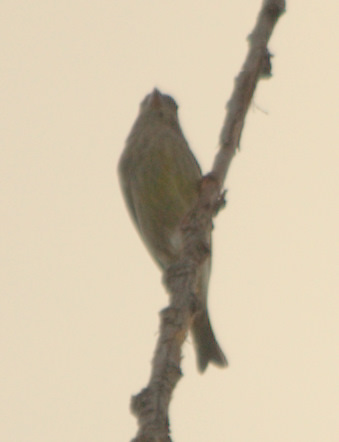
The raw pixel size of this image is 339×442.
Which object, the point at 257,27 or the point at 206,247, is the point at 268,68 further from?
the point at 206,247

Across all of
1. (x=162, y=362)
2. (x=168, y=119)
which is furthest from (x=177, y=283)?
(x=168, y=119)

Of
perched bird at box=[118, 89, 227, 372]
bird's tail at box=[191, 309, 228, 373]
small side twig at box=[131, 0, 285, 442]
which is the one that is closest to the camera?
small side twig at box=[131, 0, 285, 442]

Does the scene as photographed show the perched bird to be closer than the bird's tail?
No

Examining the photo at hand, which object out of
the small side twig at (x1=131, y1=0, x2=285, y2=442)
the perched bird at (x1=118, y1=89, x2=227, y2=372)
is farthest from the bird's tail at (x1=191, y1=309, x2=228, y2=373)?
the small side twig at (x1=131, y1=0, x2=285, y2=442)

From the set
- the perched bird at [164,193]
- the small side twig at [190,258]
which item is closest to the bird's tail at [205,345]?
the perched bird at [164,193]

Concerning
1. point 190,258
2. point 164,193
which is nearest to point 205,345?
point 164,193

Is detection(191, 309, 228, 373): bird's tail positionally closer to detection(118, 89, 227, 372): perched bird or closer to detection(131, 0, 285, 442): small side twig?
detection(118, 89, 227, 372): perched bird

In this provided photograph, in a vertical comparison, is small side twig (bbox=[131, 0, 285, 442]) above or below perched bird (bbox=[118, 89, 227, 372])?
below
